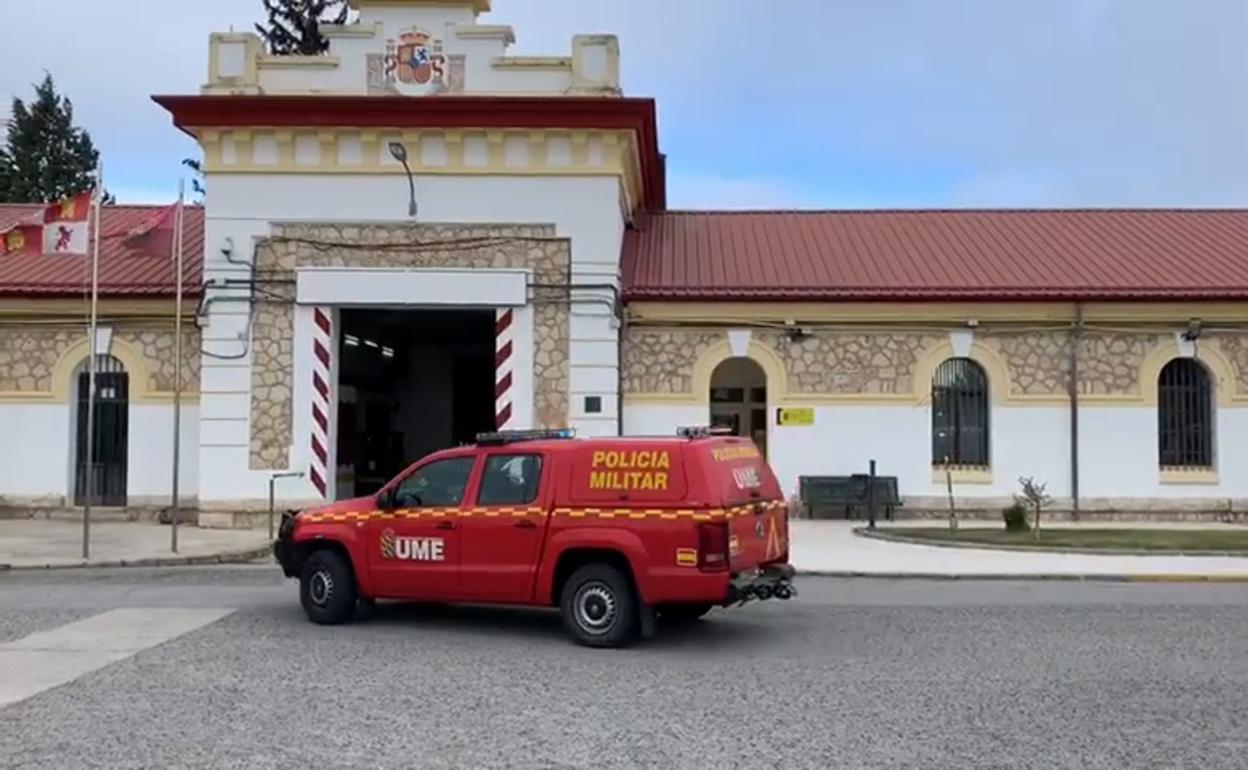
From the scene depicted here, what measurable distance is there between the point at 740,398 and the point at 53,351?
12.9 m

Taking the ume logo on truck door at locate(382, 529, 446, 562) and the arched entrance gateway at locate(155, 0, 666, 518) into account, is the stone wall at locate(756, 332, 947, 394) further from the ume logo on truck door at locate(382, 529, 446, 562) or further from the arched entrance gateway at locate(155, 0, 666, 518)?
the ume logo on truck door at locate(382, 529, 446, 562)

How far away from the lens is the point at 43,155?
193ft

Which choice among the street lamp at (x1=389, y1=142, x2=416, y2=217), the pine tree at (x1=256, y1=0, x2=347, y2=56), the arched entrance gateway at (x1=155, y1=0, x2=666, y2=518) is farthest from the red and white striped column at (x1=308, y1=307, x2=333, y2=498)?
the pine tree at (x1=256, y1=0, x2=347, y2=56)

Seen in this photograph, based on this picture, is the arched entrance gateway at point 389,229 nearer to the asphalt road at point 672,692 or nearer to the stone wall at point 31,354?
the stone wall at point 31,354

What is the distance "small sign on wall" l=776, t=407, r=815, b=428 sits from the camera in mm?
21172

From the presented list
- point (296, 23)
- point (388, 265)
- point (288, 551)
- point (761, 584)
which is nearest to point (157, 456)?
point (388, 265)

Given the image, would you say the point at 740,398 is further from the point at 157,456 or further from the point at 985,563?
the point at 157,456

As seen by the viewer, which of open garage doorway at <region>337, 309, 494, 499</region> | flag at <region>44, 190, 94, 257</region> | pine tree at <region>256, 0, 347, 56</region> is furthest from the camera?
pine tree at <region>256, 0, 347, 56</region>

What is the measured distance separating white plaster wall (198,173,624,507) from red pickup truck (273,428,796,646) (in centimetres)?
887

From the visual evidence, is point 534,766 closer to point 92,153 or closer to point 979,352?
point 979,352

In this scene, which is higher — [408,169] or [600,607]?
[408,169]

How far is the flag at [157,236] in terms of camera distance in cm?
1822

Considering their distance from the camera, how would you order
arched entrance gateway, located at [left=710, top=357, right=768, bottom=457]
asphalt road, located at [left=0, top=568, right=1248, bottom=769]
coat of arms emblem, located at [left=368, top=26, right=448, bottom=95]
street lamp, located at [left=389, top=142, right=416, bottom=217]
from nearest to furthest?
asphalt road, located at [left=0, top=568, right=1248, bottom=769] → street lamp, located at [left=389, top=142, right=416, bottom=217] → coat of arms emblem, located at [left=368, top=26, right=448, bottom=95] → arched entrance gateway, located at [left=710, top=357, right=768, bottom=457]

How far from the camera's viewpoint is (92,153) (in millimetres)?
60531
